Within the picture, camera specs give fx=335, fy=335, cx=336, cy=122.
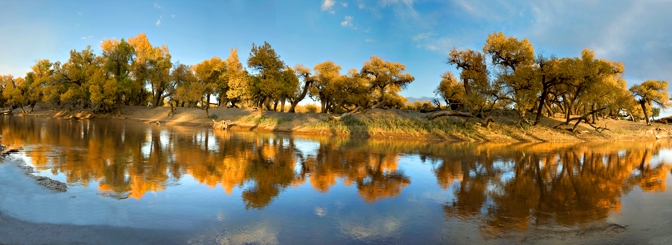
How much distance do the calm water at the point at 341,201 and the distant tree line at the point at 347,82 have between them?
14172 mm

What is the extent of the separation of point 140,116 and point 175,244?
4374 cm

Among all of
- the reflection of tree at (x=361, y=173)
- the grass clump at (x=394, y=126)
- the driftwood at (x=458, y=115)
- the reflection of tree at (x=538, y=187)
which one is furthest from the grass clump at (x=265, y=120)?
the reflection of tree at (x=538, y=187)

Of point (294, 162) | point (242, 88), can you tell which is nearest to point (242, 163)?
point (294, 162)

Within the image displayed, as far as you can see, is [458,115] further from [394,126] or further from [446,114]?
[394,126]

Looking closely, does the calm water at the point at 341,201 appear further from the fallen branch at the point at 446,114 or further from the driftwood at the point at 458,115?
the fallen branch at the point at 446,114

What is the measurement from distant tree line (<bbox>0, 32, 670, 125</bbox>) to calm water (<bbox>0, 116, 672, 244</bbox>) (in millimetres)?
14172

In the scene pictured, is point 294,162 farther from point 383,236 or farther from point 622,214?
point 622,214

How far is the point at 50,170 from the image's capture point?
7.93 m

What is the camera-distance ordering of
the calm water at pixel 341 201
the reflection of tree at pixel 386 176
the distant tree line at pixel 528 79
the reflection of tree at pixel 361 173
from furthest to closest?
the distant tree line at pixel 528 79
the reflection of tree at pixel 361 173
the reflection of tree at pixel 386 176
the calm water at pixel 341 201

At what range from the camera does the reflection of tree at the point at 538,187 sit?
5.55 meters

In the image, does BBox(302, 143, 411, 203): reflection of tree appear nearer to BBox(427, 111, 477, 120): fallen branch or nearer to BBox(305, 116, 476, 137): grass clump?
BBox(305, 116, 476, 137): grass clump

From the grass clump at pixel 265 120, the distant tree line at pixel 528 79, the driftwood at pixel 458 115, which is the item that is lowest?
the grass clump at pixel 265 120

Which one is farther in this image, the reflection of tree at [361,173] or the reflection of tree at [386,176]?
the reflection of tree at [361,173]

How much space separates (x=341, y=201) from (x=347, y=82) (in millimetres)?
30691
